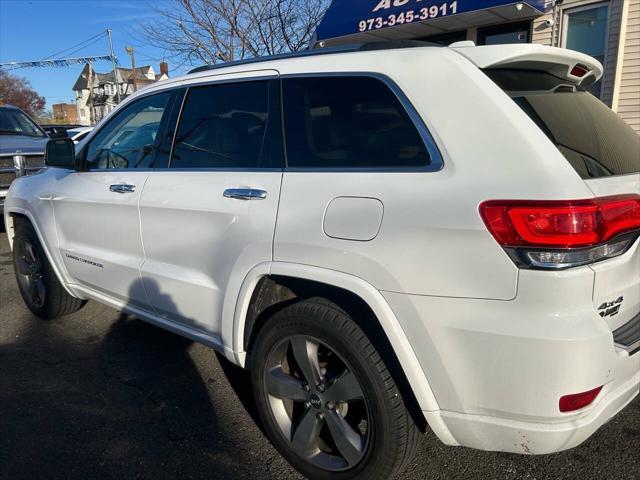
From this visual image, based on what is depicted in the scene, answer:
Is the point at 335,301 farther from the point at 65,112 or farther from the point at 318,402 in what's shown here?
the point at 65,112

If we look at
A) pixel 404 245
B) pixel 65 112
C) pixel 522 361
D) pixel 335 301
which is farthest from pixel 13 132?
pixel 65 112

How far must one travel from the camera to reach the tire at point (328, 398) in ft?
6.70

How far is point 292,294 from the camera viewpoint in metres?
2.47

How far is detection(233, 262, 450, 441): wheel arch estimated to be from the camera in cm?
193

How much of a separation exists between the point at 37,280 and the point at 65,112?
77.1m

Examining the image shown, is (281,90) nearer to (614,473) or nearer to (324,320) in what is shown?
(324,320)

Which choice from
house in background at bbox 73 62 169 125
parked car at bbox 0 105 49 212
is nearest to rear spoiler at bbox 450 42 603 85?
parked car at bbox 0 105 49 212

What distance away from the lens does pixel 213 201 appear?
2.55m

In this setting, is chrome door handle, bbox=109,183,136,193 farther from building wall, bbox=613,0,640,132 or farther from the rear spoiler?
building wall, bbox=613,0,640,132

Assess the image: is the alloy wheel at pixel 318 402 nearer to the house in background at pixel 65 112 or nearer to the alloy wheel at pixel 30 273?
the alloy wheel at pixel 30 273

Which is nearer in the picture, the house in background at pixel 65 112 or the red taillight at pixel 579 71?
the red taillight at pixel 579 71

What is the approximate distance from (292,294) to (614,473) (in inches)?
65.6

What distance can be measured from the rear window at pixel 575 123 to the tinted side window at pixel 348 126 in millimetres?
391

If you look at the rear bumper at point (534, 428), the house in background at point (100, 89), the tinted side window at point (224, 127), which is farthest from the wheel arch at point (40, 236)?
the house in background at point (100, 89)
